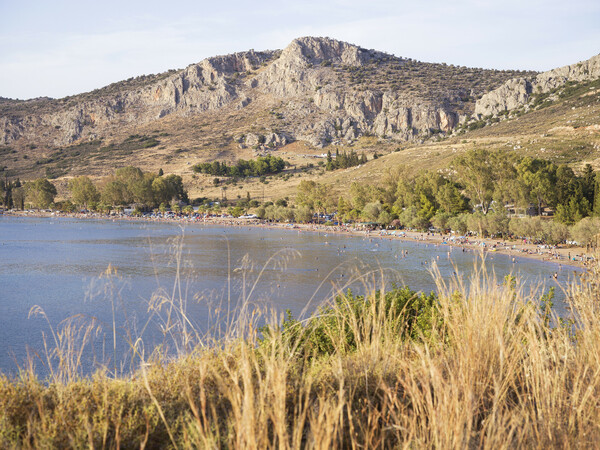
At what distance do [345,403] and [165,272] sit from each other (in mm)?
37524

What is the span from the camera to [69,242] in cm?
5853

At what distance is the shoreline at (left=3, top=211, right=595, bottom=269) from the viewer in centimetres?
4103

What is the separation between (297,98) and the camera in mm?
150250

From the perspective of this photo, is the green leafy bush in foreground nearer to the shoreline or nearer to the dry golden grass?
the dry golden grass

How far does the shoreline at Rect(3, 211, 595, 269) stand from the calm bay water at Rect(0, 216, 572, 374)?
1.60 meters

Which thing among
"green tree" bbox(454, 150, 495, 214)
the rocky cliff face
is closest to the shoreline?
"green tree" bbox(454, 150, 495, 214)

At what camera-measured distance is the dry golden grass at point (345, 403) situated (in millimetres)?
2865

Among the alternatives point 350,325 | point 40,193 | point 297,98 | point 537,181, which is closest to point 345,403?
point 350,325

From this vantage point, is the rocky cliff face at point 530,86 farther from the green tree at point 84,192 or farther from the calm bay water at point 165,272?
the green tree at point 84,192

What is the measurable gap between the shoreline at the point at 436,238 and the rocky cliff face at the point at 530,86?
198 feet

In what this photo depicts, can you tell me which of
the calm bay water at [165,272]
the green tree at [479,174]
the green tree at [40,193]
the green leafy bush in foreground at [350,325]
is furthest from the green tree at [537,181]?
the green tree at [40,193]

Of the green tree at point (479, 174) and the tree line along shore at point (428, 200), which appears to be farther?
the green tree at point (479, 174)

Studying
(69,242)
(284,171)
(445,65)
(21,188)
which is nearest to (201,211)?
(284,171)

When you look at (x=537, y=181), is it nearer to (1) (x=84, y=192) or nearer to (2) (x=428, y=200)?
(2) (x=428, y=200)
